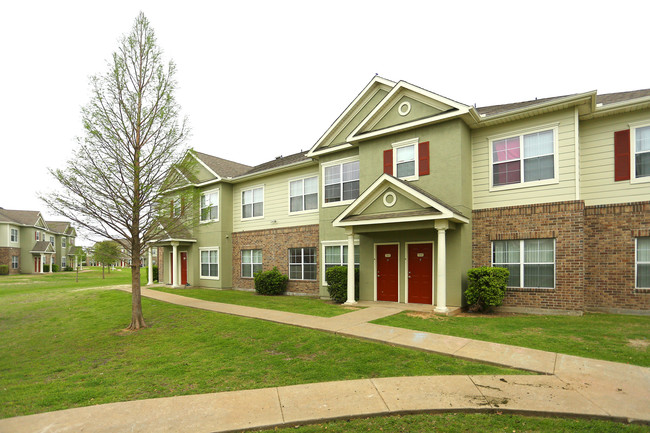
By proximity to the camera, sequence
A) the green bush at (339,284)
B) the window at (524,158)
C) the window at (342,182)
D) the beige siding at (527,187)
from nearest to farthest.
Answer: the beige siding at (527,187), the window at (524,158), the green bush at (339,284), the window at (342,182)

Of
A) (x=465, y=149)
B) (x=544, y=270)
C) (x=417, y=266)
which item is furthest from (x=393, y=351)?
(x=465, y=149)

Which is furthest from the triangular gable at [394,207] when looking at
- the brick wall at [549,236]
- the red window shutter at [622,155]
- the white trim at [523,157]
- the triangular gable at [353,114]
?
the red window shutter at [622,155]

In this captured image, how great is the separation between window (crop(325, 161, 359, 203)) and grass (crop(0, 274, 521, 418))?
7.16 metres

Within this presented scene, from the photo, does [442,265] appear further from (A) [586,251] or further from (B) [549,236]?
(A) [586,251]

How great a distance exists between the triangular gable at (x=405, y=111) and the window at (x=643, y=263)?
21.7 ft

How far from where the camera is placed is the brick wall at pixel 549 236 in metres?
10.4

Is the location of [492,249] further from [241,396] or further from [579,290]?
[241,396]

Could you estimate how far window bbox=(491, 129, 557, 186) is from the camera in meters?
11.1

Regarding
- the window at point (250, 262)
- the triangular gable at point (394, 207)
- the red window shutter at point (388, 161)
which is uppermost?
the red window shutter at point (388, 161)

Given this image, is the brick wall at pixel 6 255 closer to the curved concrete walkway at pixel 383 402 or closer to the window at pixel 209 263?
the window at pixel 209 263

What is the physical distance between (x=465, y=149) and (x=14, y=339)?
1511 centimetres

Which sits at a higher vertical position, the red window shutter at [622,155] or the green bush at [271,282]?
the red window shutter at [622,155]

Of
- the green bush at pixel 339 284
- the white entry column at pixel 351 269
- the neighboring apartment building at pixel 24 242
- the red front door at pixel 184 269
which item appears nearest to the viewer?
the white entry column at pixel 351 269

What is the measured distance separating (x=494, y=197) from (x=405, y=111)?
456cm
